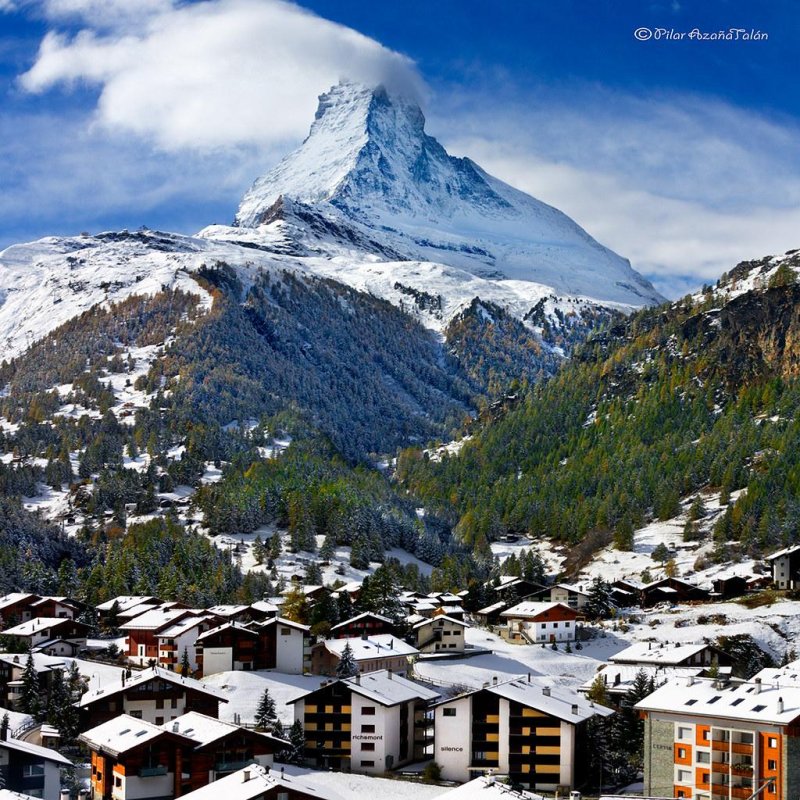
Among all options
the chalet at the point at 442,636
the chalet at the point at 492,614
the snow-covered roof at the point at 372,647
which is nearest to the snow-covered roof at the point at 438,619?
the chalet at the point at 442,636

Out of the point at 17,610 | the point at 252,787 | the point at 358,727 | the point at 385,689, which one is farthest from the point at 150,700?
the point at 17,610

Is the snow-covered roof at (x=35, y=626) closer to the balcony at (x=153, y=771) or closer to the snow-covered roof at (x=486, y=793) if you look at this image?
the balcony at (x=153, y=771)

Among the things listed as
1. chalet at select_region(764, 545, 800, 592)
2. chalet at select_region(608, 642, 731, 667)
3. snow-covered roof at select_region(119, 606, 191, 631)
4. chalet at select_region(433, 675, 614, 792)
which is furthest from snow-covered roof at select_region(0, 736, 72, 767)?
chalet at select_region(764, 545, 800, 592)

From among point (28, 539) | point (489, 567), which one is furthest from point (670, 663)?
point (28, 539)

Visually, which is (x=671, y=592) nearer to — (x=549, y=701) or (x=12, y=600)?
(x=549, y=701)

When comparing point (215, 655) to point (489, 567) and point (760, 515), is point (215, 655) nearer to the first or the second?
point (489, 567)

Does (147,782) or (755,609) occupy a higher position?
(755,609)
